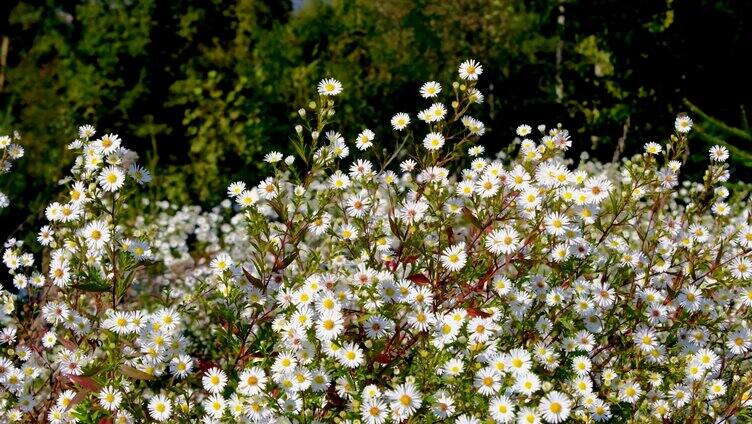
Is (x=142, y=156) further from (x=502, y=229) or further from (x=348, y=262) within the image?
(x=502, y=229)

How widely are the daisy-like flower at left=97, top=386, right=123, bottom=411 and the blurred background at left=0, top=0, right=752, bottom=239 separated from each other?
3546mm

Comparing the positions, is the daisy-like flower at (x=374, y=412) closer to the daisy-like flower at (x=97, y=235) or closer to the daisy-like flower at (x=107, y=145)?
the daisy-like flower at (x=97, y=235)

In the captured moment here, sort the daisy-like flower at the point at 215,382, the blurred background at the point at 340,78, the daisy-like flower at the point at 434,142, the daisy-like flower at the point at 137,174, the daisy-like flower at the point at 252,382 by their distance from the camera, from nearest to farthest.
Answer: the daisy-like flower at the point at 252,382
the daisy-like flower at the point at 215,382
the daisy-like flower at the point at 137,174
the daisy-like flower at the point at 434,142
the blurred background at the point at 340,78

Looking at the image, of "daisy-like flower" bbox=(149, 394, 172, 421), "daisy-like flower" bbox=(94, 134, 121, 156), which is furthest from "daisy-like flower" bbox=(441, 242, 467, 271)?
"daisy-like flower" bbox=(94, 134, 121, 156)

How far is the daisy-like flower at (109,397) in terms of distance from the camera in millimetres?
2076

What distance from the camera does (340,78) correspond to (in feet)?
21.3

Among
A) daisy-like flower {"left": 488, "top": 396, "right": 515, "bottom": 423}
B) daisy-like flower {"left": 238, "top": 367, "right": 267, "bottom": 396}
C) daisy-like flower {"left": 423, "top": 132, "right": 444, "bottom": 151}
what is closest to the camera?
daisy-like flower {"left": 488, "top": 396, "right": 515, "bottom": 423}

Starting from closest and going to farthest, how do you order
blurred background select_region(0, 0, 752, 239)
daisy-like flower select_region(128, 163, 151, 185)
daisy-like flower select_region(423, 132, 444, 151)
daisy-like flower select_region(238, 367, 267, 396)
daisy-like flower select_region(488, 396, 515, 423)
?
daisy-like flower select_region(488, 396, 515, 423) → daisy-like flower select_region(238, 367, 267, 396) → daisy-like flower select_region(128, 163, 151, 185) → daisy-like flower select_region(423, 132, 444, 151) → blurred background select_region(0, 0, 752, 239)

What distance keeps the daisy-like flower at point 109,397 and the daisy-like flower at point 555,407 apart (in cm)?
107

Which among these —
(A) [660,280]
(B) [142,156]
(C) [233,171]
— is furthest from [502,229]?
(B) [142,156]

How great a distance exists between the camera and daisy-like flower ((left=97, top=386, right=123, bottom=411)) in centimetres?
208

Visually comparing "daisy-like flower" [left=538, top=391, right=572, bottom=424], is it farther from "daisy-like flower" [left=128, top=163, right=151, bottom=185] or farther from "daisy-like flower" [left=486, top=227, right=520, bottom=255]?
"daisy-like flower" [left=128, top=163, right=151, bottom=185]

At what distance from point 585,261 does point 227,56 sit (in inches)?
183

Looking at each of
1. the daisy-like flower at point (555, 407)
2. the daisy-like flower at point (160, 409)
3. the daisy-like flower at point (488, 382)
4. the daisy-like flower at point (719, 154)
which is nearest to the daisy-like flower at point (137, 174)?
the daisy-like flower at point (160, 409)
